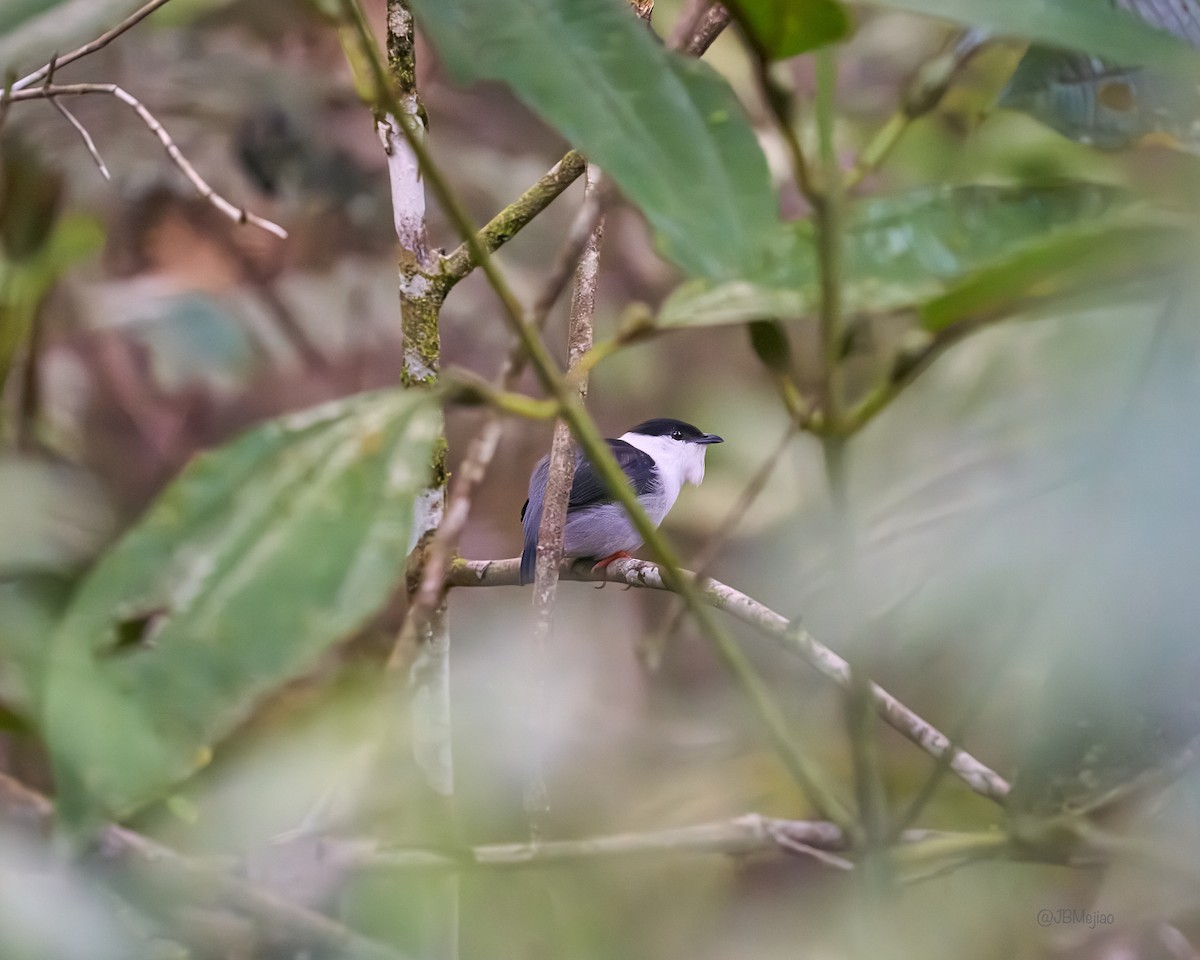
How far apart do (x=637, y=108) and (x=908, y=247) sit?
A: 0.15m

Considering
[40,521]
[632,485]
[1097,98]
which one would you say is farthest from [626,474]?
[1097,98]

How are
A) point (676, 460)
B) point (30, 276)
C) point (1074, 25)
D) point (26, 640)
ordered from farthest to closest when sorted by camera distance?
point (676, 460), point (30, 276), point (26, 640), point (1074, 25)

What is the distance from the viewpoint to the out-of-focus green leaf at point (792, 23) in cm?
41

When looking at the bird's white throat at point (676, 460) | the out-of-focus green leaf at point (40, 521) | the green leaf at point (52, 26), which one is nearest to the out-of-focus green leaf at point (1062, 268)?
the green leaf at point (52, 26)

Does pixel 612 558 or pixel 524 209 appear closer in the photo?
pixel 524 209

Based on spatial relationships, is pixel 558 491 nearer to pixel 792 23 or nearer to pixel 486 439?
pixel 486 439

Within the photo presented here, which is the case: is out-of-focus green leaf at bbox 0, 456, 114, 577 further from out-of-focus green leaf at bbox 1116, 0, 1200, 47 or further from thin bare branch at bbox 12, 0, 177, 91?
out-of-focus green leaf at bbox 1116, 0, 1200, 47

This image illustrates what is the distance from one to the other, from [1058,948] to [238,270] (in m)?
2.33

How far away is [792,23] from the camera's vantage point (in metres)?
0.41

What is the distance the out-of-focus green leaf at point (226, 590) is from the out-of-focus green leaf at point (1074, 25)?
0.25 metres

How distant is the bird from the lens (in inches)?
103

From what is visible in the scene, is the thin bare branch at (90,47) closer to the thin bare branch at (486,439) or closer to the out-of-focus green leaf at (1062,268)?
the thin bare branch at (486,439)

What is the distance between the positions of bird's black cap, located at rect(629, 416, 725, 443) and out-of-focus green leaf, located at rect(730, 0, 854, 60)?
2427 mm

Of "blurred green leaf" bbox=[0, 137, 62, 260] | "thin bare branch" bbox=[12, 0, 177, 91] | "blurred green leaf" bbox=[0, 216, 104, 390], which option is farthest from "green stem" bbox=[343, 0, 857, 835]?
"blurred green leaf" bbox=[0, 137, 62, 260]
